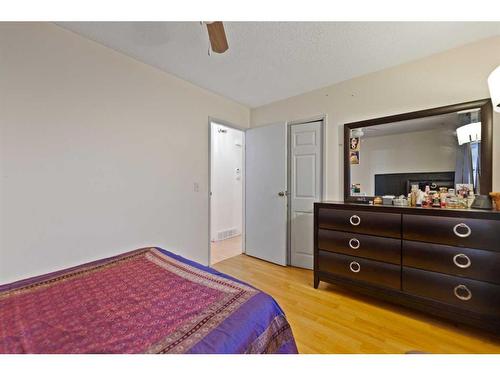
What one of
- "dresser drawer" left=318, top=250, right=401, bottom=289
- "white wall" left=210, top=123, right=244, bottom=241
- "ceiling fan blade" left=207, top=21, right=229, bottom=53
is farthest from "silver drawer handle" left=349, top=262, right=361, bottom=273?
"white wall" left=210, top=123, right=244, bottom=241

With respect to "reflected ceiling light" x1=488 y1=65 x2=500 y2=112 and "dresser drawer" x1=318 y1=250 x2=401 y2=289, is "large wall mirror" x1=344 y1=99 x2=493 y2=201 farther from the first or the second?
"dresser drawer" x1=318 y1=250 x2=401 y2=289

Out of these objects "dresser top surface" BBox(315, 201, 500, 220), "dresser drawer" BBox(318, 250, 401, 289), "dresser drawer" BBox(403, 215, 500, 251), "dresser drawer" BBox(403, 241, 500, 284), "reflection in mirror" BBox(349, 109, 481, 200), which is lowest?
"dresser drawer" BBox(318, 250, 401, 289)

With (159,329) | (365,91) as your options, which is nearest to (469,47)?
(365,91)

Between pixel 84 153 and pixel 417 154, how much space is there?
3029mm

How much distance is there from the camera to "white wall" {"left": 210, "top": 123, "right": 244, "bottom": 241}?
14.2 ft

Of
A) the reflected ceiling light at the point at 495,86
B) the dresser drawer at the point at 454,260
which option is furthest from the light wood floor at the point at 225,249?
the reflected ceiling light at the point at 495,86

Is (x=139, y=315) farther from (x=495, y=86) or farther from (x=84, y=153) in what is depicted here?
(x=495, y=86)

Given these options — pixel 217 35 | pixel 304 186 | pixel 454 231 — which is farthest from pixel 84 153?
pixel 454 231

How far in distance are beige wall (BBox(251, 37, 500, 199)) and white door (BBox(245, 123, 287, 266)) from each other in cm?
38

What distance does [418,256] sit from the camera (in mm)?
1691

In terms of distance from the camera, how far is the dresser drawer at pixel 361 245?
5.92 ft

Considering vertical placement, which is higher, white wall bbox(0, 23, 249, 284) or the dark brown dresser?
white wall bbox(0, 23, 249, 284)

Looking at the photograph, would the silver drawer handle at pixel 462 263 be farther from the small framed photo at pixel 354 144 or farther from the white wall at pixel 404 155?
the small framed photo at pixel 354 144
